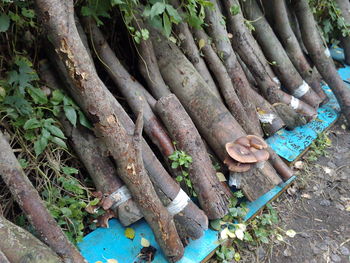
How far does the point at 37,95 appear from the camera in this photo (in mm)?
2223

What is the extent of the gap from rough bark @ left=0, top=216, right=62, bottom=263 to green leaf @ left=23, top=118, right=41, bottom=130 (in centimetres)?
63

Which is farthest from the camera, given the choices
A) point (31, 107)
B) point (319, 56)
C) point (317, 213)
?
point (319, 56)

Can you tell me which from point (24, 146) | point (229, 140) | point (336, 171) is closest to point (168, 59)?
point (229, 140)

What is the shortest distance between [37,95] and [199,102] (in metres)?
1.19

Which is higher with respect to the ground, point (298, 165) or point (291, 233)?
point (298, 165)

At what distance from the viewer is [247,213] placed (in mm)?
2633

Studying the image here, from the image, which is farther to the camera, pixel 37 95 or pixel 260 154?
pixel 260 154

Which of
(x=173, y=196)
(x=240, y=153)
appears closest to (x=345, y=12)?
(x=240, y=153)

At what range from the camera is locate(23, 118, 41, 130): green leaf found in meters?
2.12

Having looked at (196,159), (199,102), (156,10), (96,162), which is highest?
(156,10)

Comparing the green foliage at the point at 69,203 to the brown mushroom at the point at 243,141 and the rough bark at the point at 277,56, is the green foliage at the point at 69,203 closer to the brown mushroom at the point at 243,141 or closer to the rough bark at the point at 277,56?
the brown mushroom at the point at 243,141

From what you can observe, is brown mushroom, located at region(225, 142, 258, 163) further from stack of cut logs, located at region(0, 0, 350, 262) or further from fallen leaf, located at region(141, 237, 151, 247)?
fallen leaf, located at region(141, 237, 151, 247)

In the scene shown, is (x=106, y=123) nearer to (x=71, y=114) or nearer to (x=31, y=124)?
(x=71, y=114)

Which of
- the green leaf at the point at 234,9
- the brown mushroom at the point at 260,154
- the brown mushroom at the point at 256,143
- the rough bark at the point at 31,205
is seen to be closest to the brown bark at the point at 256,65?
the green leaf at the point at 234,9
